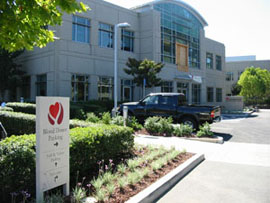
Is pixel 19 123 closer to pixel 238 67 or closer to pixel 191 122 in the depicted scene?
pixel 191 122

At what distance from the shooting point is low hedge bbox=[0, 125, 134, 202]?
3.71 meters

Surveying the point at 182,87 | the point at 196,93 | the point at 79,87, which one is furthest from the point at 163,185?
the point at 196,93

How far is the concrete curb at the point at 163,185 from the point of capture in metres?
4.07

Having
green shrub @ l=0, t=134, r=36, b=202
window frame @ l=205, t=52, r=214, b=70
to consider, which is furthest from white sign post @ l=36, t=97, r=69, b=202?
window frame @ l=205, t=52, r=214, b=70

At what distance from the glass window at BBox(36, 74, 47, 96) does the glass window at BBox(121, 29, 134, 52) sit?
809cm

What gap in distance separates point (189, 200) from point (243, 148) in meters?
5.51

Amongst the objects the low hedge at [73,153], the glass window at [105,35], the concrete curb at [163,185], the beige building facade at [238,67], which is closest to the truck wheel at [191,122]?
the concrete curb at [163,185]

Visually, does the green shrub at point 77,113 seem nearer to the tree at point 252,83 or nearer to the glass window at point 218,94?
the glass window at point 218,94

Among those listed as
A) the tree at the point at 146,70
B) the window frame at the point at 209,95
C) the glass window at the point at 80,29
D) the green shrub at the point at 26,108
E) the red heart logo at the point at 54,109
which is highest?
the glass window at the point at 80,29

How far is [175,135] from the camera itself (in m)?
10.9

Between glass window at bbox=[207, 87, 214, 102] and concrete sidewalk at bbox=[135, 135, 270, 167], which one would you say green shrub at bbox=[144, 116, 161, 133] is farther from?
glass window at bbox=[207, 87, 214, 102]

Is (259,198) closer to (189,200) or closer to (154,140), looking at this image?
(189,200)

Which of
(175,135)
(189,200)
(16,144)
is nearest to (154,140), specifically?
(175,135)

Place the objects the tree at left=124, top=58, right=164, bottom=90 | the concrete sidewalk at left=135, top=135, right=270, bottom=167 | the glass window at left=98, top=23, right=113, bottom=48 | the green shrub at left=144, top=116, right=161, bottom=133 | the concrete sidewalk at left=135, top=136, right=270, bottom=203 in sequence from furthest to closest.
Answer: the glass window at left=98, top=23, right=113, bottom=48
the tree at left=124, top=58, right=164, bottom=90
the green shrub at left=144, top=116, right=161, bottom=133
the concrete sidewalk at left=135, top=135, right=270, bottom=167
the concrete sidewalk at left=135, top=136, right=270, bottom=203
